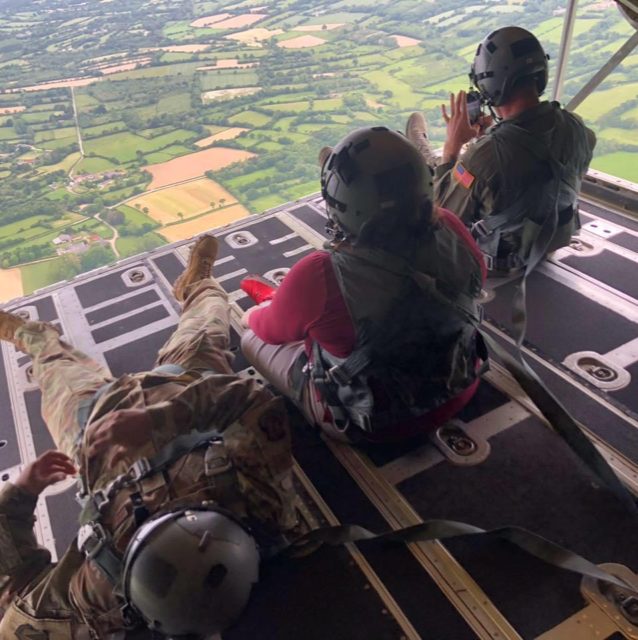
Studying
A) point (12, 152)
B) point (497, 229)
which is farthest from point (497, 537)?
point (12, 152)

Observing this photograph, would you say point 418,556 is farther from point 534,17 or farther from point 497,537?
point 534,17

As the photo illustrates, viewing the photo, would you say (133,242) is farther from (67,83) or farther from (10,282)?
(67,83)

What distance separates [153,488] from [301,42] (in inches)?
506

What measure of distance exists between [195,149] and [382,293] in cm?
885

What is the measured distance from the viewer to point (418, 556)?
2035 millimetres

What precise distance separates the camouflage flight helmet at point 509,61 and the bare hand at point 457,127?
0.18 m

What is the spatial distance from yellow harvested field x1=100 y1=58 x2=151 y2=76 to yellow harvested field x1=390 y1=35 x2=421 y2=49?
5473mm

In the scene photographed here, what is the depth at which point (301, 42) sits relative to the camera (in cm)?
1264

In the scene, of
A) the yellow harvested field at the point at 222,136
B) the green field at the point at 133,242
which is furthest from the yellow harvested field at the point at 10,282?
the yellow harvested field at the point at 222,136

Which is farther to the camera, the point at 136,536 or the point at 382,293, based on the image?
the point at 382,293

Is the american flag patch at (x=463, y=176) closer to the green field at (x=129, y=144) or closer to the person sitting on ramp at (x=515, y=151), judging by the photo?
the person sitting on ramp at (x=515, y=151)

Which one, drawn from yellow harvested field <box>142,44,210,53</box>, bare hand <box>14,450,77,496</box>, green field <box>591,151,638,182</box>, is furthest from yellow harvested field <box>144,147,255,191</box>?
bare hand <box>14,450,77,496</box>

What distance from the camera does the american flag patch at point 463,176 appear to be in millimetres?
3040

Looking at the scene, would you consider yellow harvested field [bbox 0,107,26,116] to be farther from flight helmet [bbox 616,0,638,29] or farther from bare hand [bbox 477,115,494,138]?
flight helmet [bbox 616,0,638,29]
